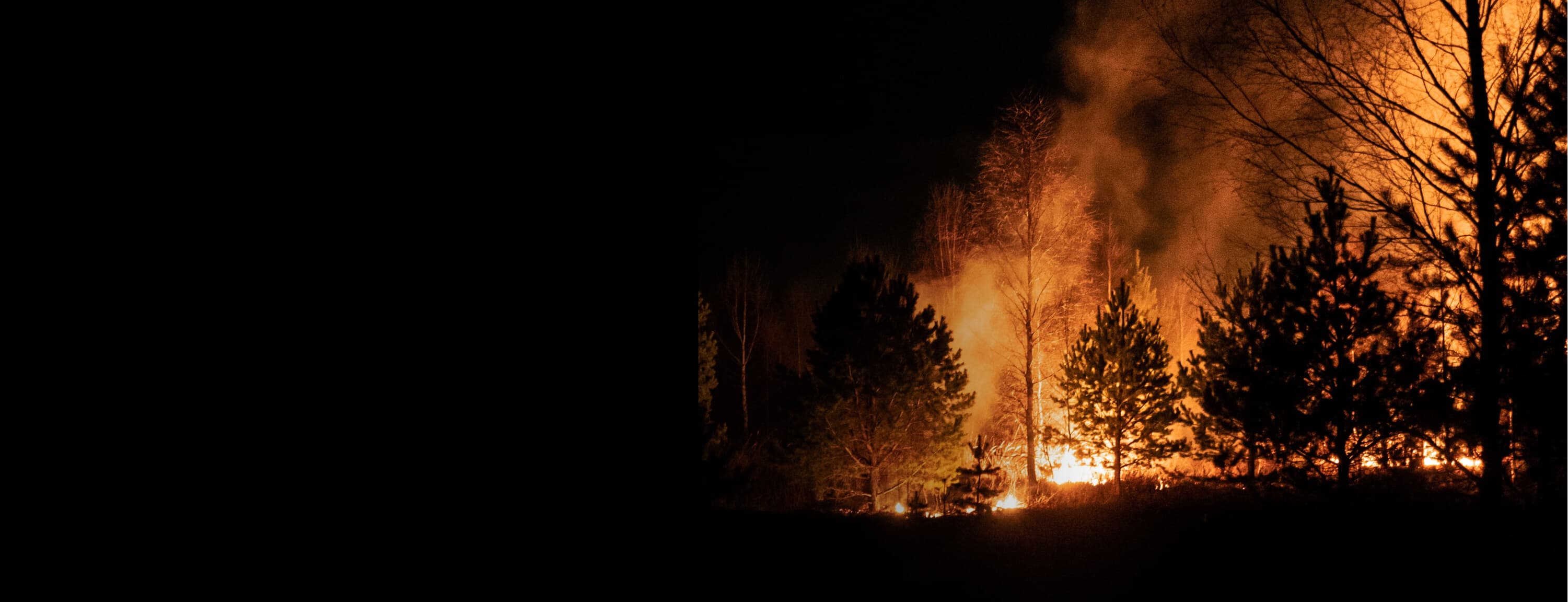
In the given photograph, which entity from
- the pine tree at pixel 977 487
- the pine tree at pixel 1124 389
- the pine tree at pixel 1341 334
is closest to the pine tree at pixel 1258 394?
the pine tree at pixel 1341 334

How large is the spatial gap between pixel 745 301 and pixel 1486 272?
24981mm

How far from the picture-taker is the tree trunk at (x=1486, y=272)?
22.7 ft

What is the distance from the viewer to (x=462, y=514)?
219 cm

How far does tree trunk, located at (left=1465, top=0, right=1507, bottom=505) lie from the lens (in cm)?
691

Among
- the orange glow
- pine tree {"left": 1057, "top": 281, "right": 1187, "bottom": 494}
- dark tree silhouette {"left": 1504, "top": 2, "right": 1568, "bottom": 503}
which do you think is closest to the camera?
dark tree silhouette {"left": 1504, "top": 2, "right": 1568, "bottom": 503}

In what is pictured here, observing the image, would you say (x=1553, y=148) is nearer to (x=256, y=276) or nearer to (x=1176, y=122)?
(x=1176, y=122)

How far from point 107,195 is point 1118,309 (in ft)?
57.2

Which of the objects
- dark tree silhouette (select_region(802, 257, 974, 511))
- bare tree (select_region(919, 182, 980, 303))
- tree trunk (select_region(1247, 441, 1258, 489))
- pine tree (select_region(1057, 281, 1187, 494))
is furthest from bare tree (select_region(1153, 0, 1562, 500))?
bare tree (select_region(919, 182, 980, 303))

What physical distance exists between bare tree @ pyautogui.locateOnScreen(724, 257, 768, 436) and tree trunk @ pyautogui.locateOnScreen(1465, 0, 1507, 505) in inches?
931

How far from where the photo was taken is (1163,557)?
23.4 feet

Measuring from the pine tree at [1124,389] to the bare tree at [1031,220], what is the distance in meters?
1.09

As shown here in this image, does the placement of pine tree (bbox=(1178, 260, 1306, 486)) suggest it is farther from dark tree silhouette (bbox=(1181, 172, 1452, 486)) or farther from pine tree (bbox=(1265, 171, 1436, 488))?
Result: pine tree (bbox=(1265, 171, 1436, 488))

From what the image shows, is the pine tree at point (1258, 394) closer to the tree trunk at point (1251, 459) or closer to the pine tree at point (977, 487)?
the tree trunk at point (1251, 459)

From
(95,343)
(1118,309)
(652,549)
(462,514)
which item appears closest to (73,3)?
(95,343)
